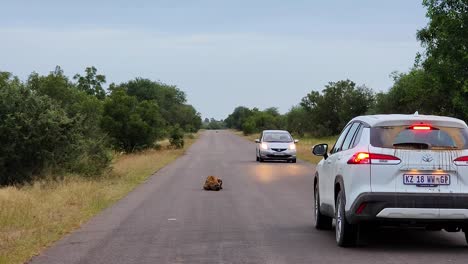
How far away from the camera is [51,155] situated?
73.2 feet

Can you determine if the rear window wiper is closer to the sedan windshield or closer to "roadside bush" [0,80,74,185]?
"roadside bush" [0,80,74,185]

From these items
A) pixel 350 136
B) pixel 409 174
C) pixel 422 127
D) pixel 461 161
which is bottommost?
pixel 409 174

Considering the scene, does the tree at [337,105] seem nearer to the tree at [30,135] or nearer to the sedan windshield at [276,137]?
the sedan windshield at [276,137]

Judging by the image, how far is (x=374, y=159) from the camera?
28.7 ft

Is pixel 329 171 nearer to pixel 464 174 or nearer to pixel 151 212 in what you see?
pixel 464 174

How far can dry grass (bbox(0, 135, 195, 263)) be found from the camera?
1009cm

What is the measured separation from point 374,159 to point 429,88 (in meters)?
18.3

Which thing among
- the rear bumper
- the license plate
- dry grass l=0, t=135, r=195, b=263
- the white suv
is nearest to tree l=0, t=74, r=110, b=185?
dry grass l=0, t=135, r=195, b=263

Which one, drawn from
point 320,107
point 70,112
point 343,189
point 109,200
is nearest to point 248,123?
point 320,107

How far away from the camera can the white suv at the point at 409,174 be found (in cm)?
860

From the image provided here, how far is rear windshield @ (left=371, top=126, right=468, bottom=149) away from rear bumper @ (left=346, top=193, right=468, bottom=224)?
632 mm

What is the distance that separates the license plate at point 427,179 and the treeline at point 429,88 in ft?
44.5

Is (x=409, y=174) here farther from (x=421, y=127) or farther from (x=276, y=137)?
(x=276, y=137)

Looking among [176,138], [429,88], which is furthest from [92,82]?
→ [429,88]
